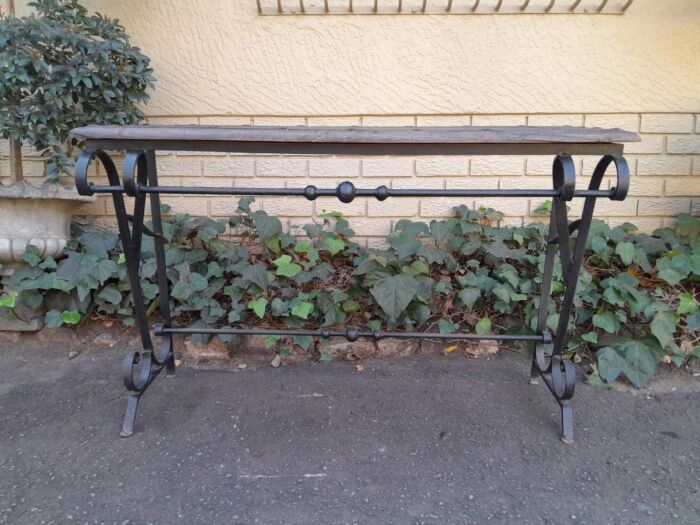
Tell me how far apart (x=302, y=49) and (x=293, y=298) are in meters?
1.51

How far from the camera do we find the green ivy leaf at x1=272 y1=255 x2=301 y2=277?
8.89 feet

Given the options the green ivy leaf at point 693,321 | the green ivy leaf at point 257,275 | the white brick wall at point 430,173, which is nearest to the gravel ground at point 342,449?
the green ivy leaf at point 693,321

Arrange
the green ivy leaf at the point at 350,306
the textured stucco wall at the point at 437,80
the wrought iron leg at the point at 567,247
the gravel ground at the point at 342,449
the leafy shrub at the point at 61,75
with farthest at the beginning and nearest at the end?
the textured stucco wall at the point at 437,80 → the green ivy leaf at the point at 350,306 → the leafy shrub at the point at 61,75 → the wrought iron leg at the point at 567,247 → the gravel ground at the point at 342,449

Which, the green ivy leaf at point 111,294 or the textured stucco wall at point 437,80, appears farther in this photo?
the textured stucco wall at point 437,80

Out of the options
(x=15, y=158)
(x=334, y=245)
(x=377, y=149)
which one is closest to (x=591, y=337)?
(x=334, y=245)

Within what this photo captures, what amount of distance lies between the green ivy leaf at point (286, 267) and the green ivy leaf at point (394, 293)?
0.43 m

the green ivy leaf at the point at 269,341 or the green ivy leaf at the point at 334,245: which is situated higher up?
the green ivy leaf at the point at 334,245

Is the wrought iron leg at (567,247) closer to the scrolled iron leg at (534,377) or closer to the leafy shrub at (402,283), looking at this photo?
the scrolled iron leg at (534,377)

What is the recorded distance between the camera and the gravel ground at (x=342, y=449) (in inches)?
64.7

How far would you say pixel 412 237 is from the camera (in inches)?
112

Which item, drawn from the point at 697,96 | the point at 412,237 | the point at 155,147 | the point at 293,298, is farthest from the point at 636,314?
the point at 155,147

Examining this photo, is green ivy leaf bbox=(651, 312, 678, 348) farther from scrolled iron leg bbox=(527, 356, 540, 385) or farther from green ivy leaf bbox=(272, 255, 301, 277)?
green ivy leaf bbox=(272, 255, 301, 277)

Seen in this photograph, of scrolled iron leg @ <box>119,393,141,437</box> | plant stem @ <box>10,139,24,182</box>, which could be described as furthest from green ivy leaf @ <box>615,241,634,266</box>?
plant stem @ <box>10,139,24,182</box>

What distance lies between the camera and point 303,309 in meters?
2.63
